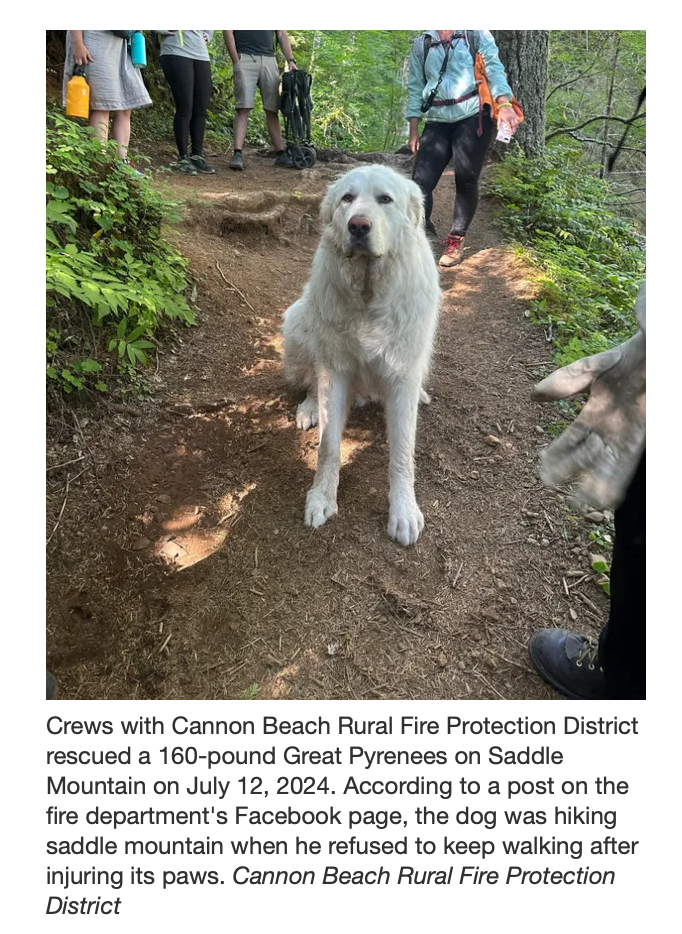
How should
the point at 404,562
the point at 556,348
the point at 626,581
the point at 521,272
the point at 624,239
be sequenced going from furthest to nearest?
A: the point at 624,239 → the point at 521,272 → the point at 556,348 → the point at 404,562 → the point at 626,581

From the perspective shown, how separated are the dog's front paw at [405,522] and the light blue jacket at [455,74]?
12.9ft

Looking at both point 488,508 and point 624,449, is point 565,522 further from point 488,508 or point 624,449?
point 624,449

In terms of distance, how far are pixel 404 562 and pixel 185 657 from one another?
1054 mm

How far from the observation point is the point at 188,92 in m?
5.94

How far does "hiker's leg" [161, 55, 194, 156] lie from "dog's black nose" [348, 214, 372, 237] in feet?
16.3

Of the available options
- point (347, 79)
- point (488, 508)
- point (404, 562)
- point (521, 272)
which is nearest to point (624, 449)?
point (404, 562)

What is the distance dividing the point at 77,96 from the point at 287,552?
3.77m

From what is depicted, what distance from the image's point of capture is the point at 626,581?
1473 millimetres

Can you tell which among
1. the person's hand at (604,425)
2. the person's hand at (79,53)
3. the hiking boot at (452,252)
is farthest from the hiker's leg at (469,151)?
the person's hand at (604,425)

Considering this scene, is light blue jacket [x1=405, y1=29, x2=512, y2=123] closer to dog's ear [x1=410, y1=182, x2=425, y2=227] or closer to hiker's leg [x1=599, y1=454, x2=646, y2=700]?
dog's ear [x1=410, y1=182, x2=425, y2=227]

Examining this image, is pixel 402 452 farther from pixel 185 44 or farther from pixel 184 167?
pixel 185 44

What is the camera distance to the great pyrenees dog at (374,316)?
2426 millimetres

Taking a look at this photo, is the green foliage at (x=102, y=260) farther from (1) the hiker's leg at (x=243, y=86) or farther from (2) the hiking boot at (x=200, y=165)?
(1) the hiker's leg at (x=243, y=86)

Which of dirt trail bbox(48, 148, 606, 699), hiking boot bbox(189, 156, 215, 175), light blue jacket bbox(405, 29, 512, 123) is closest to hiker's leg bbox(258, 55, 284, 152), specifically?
hiking boot bbox(189, 156, 215, 175)
